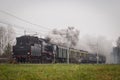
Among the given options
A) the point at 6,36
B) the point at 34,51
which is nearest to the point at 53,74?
the point at 34,51

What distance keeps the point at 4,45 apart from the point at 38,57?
2059 centimetres

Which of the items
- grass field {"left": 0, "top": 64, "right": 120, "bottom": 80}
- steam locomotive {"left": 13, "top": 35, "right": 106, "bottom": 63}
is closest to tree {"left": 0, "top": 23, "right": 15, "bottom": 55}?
steam locomotive {"left": 13, "top": 35, "right": 106, "bottom": 63}

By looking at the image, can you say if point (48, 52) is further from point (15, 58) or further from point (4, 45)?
point (4, 45)

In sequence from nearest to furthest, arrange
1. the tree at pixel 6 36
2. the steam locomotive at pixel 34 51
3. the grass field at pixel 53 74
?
the grass field at pixel 53 74 → the steam locomotive at pixel 34 51 → the tree at pixel 6 36

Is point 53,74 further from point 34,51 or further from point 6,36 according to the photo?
point 6,36

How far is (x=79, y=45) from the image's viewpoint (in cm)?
5812

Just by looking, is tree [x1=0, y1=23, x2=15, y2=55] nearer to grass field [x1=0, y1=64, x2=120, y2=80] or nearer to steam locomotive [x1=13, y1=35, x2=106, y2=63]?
steam locomotive [x1=13, y1=35, x2=106, y2=63]

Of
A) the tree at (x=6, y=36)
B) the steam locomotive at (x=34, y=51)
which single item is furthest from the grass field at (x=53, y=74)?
the tree at (x=6, y=36)

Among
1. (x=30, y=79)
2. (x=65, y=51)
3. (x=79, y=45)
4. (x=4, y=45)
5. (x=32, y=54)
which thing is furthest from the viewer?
(x=79, y=45)

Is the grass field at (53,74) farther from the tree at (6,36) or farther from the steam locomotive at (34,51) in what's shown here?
the tree at (6,36)

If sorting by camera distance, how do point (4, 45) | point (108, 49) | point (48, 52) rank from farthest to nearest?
point (108, 49) < point (4, 45) < point (48, 52)

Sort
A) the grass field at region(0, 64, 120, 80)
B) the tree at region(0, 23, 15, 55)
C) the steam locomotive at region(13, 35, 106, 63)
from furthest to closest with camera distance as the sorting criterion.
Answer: the tree at region(0, 23, 15, 55), the steam locomotive at region(13, 35, 106, 63), the grass field at region(0, 64, 120, 80)

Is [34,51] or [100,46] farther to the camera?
[100,46]

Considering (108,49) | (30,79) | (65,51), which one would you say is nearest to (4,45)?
(65,51)
